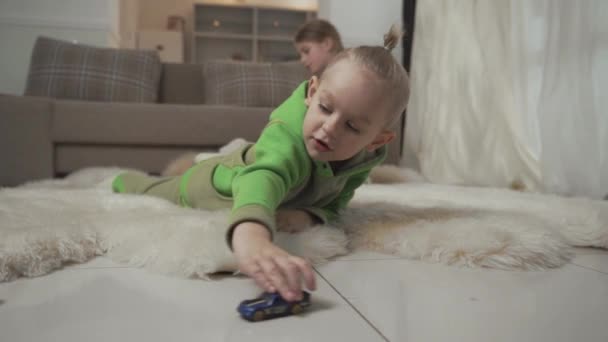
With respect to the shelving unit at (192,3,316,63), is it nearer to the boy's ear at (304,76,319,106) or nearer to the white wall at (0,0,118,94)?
the white wall at (0,0,118,94)

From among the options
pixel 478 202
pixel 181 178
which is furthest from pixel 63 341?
pixel 478 202

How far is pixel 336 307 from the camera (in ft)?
1.86

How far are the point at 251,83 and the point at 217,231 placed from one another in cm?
192

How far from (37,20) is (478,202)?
3151 millimetres

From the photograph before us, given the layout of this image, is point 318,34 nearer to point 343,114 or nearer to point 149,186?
point 149,186

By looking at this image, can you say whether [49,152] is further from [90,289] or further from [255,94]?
[90,289]

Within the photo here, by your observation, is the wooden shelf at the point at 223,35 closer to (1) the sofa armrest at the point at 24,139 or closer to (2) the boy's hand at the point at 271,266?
(1) the sofa armrest at the point at 24,139

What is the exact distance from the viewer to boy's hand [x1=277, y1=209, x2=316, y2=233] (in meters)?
0.87

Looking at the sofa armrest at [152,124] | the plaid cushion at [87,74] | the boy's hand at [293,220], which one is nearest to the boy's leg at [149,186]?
the boy's hand at [293,220]

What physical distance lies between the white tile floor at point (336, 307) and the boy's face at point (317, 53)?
1.47 metres

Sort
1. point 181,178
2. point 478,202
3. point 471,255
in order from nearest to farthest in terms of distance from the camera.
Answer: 1. point 471,255
2. point 181,178
3. point 478,202

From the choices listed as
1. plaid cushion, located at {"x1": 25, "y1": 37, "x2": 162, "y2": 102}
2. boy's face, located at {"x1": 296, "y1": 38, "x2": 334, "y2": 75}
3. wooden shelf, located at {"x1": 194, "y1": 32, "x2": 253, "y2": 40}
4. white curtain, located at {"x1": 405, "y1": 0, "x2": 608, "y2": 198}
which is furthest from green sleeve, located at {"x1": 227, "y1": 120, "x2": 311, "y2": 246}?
wooden shelf, located at {"x1": 194, "y1": 32, "x2": 253, "y2": 40}

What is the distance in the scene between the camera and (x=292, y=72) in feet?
8.75

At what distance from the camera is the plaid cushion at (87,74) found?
7.97ft
